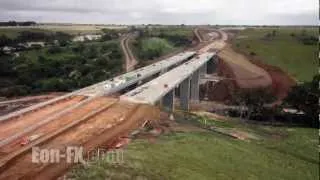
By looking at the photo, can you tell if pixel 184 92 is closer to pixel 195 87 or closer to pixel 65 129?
pixel 195 87

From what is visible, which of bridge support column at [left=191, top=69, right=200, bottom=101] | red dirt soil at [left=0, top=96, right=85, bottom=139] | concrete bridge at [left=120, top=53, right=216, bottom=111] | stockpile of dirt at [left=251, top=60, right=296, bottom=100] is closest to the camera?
red dirt soil at [left=0, top=96, right=85, bottom=139]

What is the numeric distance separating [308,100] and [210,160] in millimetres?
45077

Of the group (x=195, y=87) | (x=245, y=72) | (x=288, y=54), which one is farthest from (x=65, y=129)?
(x=288, y=54)

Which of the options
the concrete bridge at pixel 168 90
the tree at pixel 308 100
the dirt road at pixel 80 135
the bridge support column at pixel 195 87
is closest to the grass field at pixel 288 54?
the bridge support column at pixel 195 87

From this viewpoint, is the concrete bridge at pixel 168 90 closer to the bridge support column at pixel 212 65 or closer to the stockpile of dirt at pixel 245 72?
the stockpile of dirt at pixel 245 72

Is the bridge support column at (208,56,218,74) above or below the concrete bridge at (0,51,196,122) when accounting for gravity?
below

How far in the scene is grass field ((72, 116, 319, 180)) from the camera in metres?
29.0

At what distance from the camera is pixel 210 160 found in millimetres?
37250

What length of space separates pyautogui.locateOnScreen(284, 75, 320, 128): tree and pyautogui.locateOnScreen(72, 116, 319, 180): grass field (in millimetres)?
20988

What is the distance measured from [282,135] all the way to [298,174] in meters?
19.5

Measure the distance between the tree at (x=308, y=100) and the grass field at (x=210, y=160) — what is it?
2099cm

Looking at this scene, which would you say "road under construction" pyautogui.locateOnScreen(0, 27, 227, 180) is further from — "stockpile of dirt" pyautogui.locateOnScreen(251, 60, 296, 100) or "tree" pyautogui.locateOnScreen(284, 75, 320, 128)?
"stockpile of dirt" pyautogui.locateOnScreen(251, 60, 296, 100)

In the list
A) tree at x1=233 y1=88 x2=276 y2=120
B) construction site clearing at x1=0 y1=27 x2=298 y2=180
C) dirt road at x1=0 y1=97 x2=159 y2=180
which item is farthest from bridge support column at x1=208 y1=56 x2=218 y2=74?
dirt road at x1=0 y1=97 x2=159 y2=180

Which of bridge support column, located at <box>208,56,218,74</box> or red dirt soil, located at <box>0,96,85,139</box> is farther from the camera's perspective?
bridge support column, located at <box>208,56,218,74</box>
